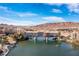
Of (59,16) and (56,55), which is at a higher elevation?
(59,16)

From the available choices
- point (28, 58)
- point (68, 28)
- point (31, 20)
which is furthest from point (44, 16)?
point (28, 58)

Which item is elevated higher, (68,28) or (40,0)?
(40,0)

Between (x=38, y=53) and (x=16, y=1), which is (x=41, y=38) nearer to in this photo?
(x=38, y=53)

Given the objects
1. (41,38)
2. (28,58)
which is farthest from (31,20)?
(28,58)

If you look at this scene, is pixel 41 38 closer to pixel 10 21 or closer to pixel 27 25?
pixel 27 25

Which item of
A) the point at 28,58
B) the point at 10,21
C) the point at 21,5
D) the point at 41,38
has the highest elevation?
the point at 21,5
